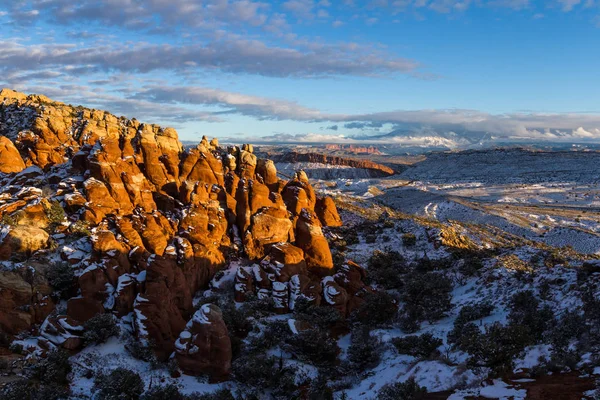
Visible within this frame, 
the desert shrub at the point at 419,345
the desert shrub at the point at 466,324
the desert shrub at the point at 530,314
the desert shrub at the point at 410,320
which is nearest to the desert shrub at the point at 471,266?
the desert shrub at the point at 466,324

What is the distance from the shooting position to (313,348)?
19.8 m

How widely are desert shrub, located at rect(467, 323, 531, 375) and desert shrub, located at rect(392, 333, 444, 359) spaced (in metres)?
2.87

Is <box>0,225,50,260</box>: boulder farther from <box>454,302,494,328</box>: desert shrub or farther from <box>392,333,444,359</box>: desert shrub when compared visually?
<box>454,302,494,328</box>: desert shrub

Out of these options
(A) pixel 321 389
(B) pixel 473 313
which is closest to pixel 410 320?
(B) pixel 473 313

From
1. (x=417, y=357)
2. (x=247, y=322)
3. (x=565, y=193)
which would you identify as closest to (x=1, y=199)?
(x=247, y=322)

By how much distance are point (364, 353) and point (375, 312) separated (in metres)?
4.96

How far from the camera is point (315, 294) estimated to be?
83.5ft

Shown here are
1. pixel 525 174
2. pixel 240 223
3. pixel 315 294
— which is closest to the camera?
pixel 315 294

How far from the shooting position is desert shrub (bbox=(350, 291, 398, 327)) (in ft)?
79.3

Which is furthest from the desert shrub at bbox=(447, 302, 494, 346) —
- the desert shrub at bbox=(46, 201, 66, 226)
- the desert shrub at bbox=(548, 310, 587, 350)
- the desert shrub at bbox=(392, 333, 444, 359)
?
the desert shrub at bbox=(46, 201, 66, 226)

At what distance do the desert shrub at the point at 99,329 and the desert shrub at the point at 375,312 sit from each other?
44.8ft

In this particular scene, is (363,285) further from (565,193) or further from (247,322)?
(565,193)

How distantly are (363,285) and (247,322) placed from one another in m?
9.36

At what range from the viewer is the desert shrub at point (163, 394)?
15359 mm
